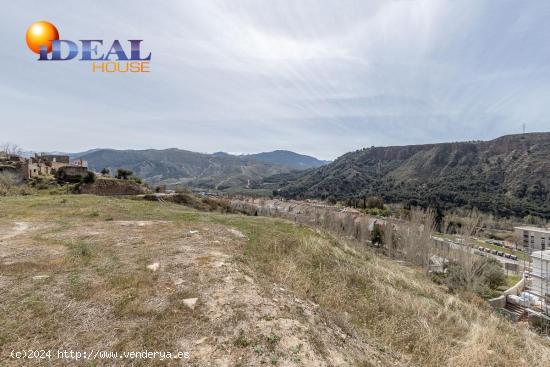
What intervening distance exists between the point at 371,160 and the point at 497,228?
4465 inches

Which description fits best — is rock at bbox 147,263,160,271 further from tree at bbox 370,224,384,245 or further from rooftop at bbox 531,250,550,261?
tree at bbox 370,224,384,245


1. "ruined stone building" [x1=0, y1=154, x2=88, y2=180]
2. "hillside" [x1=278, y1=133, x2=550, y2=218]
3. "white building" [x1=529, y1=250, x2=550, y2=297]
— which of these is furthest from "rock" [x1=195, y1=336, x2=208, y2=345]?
"hillside" [x1=278, y1=133, x2=550, y2=218]

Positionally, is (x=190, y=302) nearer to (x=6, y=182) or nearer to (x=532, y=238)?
(x=6, y=182)

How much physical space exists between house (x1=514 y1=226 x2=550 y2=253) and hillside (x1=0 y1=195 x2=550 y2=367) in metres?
60.2

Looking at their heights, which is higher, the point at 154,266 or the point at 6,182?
the point at 6,182

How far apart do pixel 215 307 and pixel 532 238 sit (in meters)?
75.0

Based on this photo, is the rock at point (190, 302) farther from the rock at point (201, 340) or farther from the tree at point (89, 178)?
the tree at point (89, 178)

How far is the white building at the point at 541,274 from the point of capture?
67.3 ft

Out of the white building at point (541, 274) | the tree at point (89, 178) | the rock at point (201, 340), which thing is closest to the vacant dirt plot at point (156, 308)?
the rock at point (201, 340)

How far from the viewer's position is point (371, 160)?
182 m

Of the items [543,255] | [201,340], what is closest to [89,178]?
[201,340]

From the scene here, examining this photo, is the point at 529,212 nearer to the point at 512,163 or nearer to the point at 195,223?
the point at 512,163

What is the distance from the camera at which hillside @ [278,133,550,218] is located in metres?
86.2

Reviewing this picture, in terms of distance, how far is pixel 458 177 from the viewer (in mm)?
113750
